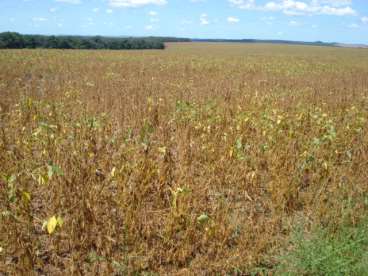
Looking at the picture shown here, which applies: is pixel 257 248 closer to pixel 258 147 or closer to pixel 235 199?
pixel 235 199

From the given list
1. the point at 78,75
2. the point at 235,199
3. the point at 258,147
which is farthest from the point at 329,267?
the point at 78,75

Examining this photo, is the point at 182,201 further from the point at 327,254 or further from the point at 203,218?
the point at 327,254

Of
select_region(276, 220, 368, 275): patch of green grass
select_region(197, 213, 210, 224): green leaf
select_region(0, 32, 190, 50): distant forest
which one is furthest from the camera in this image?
select_region(0, 32, 190, 50): distant forest

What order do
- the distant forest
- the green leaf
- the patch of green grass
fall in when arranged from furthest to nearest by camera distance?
1. the distant forest
2. the green leaf
3. the patch of green grass

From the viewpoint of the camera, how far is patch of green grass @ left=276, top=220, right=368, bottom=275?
111 inches

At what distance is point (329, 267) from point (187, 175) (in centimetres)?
162

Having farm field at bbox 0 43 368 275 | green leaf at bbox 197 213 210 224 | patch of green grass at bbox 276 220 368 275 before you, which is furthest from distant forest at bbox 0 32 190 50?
patch of green grass at bbox 276 220 368 275

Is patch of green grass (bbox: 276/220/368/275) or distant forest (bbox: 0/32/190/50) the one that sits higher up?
distant forest (bbox: 0/32/190/50)

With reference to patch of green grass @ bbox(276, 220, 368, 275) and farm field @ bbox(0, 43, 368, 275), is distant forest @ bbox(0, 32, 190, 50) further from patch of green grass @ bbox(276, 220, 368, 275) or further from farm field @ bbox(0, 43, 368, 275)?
patch of green grass @ bbox(276, 220, 368, 275)

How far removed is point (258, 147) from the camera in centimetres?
494

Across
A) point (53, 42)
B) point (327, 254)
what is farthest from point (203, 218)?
point (53, 42)

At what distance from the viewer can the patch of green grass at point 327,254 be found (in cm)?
283

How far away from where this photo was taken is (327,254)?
2.90 meters

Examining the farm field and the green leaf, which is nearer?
the farm field
